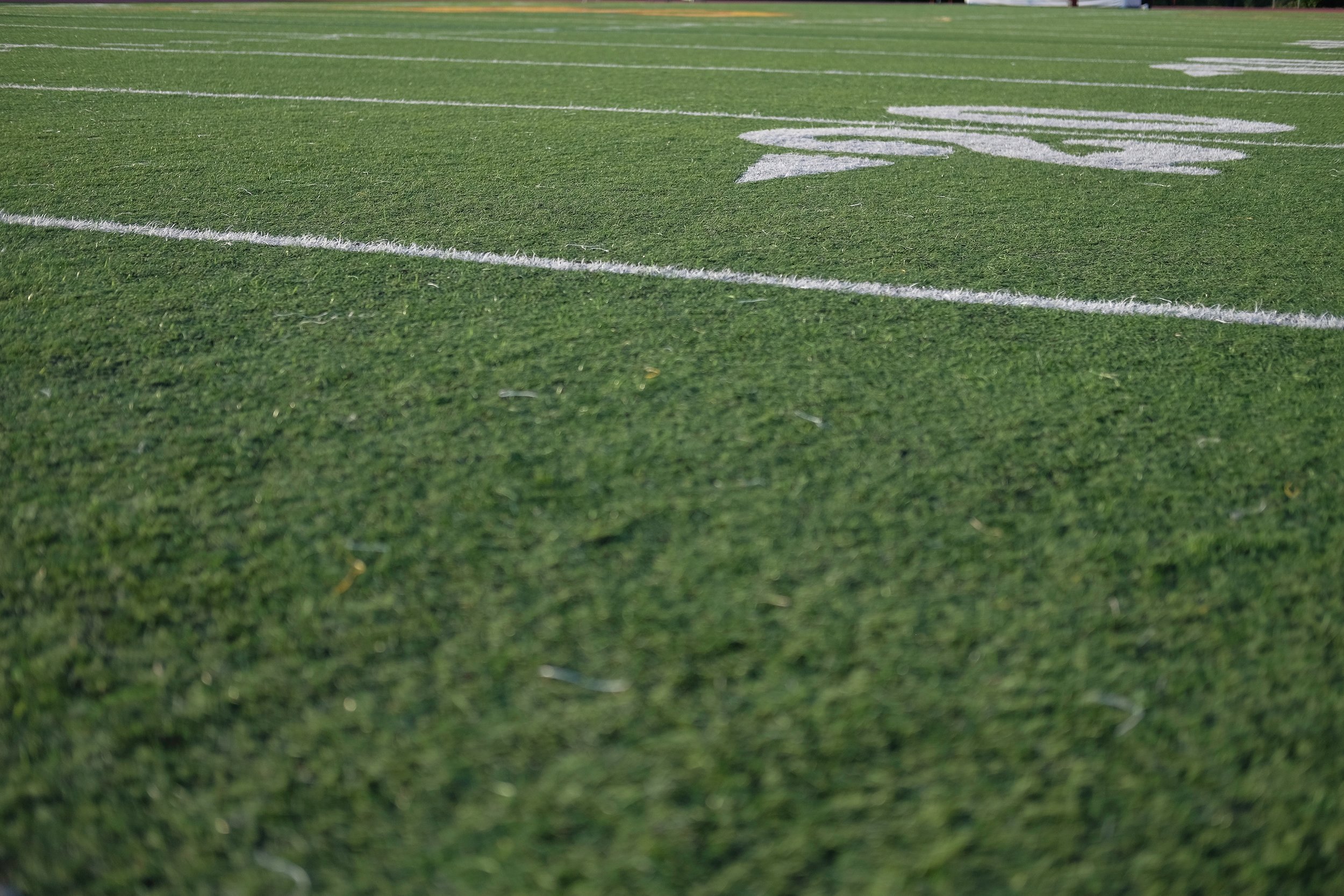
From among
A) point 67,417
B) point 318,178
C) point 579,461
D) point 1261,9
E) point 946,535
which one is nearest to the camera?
point 946,535

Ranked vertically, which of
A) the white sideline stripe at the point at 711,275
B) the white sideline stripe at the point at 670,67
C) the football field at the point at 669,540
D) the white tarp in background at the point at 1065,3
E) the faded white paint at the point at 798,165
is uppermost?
the white tarp in background at the point at 1065,3

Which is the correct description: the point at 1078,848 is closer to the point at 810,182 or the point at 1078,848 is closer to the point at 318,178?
the point at 810,182

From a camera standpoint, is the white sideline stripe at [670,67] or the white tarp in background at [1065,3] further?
the white tarp in background at [1065,3]

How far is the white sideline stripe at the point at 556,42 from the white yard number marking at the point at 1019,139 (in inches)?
155

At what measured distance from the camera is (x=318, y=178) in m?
3.98

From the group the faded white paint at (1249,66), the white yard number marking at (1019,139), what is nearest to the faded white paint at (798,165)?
the white yard number marking at (1019,139)

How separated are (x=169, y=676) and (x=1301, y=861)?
1221mm

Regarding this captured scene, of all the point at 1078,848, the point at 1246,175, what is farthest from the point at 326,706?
the point at 1246,175

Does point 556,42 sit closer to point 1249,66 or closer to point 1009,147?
point 1249,66

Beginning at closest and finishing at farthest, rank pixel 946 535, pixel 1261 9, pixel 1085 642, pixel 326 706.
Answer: pixel 326 706 → pixel 1085 642 → pixel 946 535 → pixel 1261 9

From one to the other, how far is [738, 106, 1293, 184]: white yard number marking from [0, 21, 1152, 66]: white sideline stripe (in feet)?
13.0

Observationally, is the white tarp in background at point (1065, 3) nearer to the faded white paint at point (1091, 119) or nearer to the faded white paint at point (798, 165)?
the faded white paint at point (1091, 119)

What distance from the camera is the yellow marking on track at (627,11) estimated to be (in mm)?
17656

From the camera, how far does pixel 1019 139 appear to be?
16.7 ft
